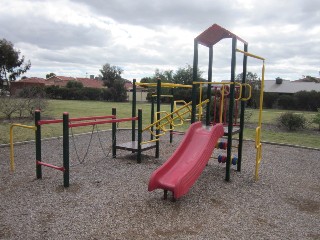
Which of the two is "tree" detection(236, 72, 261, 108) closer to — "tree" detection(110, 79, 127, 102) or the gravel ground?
the gravel ground

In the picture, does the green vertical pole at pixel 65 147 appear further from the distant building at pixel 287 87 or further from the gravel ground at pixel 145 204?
the distant building at pixel 287 87

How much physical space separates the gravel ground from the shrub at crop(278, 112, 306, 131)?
246 inches

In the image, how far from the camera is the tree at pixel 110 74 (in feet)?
128

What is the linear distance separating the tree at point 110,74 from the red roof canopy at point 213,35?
33743 mm

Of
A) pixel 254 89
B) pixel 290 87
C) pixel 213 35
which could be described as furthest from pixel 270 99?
pixel 213 35

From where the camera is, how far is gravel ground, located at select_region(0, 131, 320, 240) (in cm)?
336

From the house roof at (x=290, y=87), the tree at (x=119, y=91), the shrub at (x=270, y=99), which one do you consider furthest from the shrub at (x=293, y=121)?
the house roof at (x=290, y=87)

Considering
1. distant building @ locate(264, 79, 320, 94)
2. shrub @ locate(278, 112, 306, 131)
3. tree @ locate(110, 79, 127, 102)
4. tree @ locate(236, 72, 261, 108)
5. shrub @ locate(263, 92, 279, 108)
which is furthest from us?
distant building @ locate(264, 79, 320, 94)

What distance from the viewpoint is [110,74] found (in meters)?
39.2

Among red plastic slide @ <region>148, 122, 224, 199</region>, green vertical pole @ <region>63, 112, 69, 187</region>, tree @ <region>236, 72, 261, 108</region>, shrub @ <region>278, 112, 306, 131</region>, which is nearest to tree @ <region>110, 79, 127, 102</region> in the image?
tree @ <region>236, 72, 261, 108</region>

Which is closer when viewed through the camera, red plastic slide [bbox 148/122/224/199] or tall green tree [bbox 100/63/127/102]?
red plastic slide [bbox 148/122/224/199]

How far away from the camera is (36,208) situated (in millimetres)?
3832

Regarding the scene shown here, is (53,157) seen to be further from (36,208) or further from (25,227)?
(25,227)

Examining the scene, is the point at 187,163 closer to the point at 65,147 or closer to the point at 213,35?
the point at 65,147
